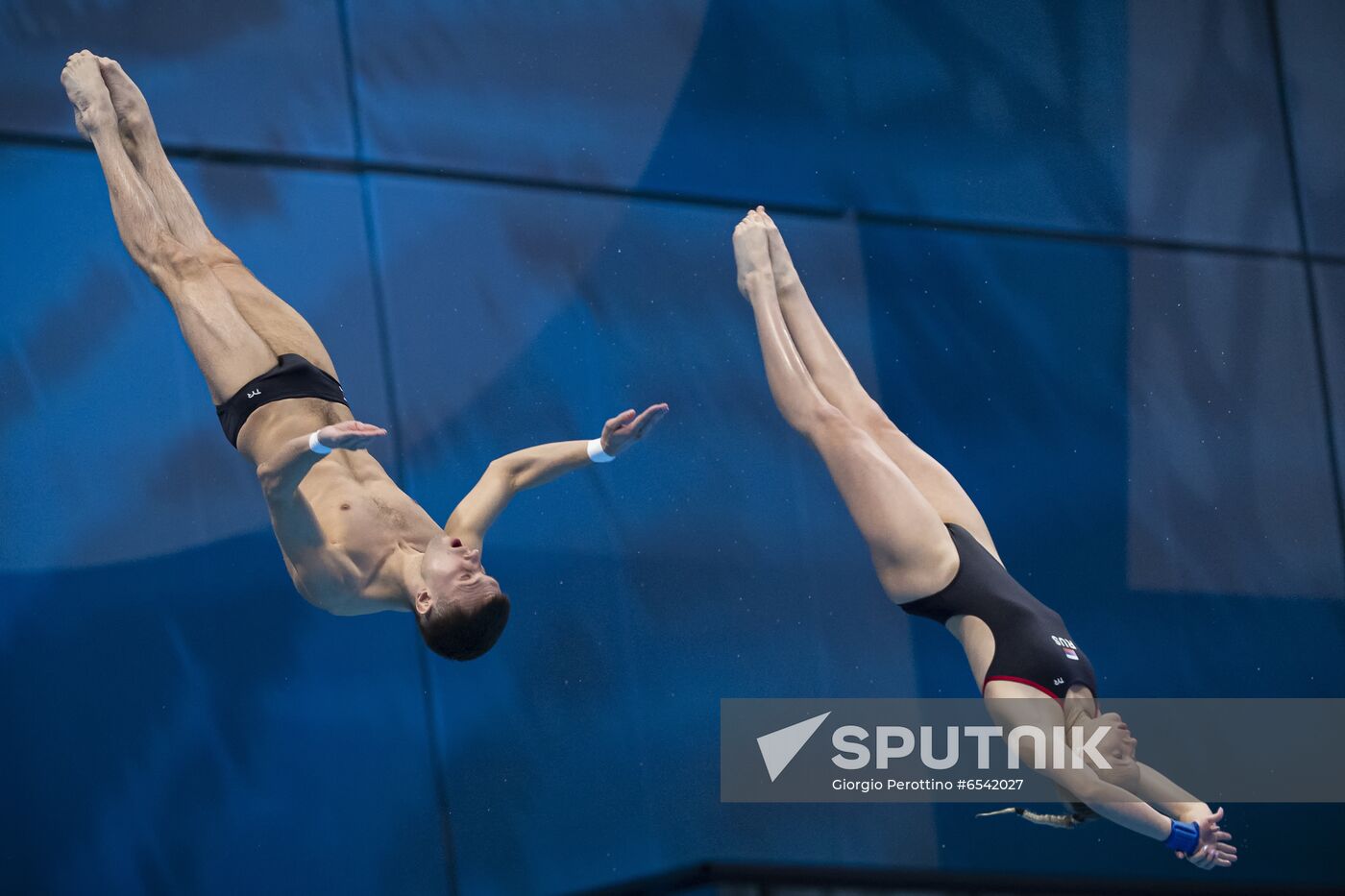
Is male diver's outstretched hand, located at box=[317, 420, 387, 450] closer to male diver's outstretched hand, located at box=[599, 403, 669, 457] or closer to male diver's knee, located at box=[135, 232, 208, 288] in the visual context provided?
male diver's outstretched hand, located at box=[599, 403, 669, 457]

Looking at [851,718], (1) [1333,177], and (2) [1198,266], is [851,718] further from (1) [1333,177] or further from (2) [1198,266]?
(1) [1333,177]

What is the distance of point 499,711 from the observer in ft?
A: 19.8

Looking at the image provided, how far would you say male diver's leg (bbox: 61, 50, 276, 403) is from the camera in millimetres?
4633

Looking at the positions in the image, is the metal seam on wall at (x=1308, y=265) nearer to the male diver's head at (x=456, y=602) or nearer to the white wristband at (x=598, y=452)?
the white wristband at (x=598, y=452)

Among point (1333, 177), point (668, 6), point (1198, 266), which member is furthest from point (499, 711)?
point (1333, 177)

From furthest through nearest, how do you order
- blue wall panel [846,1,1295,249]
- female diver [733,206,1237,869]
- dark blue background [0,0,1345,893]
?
blue wall panel [846,1,1295,249]
dark blue background [0,0,1345,893]
female diver [733,206,1237,869]

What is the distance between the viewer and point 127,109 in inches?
193

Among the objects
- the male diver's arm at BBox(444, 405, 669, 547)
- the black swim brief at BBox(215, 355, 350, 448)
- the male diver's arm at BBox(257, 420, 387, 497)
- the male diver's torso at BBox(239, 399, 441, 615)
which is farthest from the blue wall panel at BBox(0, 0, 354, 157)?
the male diver's arm at BBox(257, 420, 387, 497)

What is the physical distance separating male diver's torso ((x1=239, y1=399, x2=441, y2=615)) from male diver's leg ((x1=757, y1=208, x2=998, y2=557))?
5.03 feet

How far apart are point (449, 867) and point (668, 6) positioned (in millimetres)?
3991

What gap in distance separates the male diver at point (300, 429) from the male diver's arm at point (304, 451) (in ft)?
0.04

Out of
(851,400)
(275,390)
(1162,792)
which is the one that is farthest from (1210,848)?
(275,390)

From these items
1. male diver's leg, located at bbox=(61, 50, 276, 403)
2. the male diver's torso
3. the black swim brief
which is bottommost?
the male diver's torso

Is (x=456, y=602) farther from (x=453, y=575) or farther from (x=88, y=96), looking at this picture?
(x=88, y=96)
